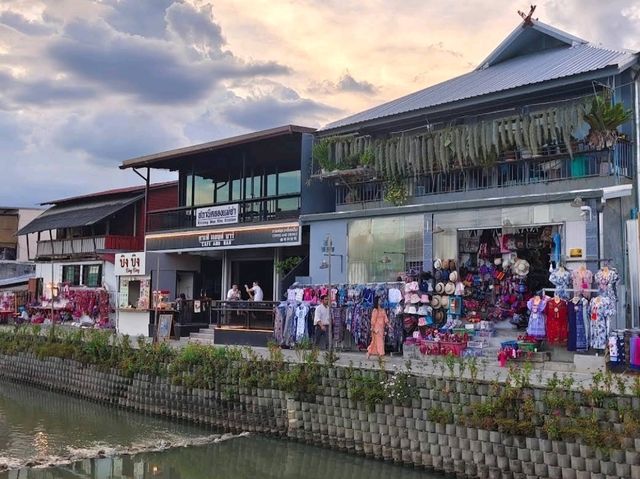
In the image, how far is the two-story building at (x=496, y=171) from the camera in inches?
626

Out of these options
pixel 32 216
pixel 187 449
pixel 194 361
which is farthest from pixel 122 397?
pixel 32 216

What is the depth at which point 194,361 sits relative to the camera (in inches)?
695

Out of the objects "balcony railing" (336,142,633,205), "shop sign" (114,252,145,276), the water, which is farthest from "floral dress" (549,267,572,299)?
"shop sign" (114,252,145,276)

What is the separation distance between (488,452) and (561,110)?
27.1ft

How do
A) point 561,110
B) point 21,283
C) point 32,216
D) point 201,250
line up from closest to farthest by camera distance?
point 561,110 < point 201,250 < point 21,283 < point 32,216

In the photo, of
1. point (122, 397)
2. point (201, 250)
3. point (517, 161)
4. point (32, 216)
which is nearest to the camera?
point (517, 161)

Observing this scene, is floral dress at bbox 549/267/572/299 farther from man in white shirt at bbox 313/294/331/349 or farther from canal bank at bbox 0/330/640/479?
man in white shirt at bbox 313/294/331/349

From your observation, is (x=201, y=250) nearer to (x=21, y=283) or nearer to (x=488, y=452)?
(x=488, y=452)

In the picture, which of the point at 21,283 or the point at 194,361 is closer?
the point at 194,361

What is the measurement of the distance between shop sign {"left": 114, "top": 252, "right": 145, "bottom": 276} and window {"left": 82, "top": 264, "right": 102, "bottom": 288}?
398 centimetres

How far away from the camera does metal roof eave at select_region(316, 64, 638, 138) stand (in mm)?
16016

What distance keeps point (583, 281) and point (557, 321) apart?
978 mm

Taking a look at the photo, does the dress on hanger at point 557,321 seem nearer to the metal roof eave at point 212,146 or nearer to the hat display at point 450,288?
the hat display at point 450,288

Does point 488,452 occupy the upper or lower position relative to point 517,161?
lower
